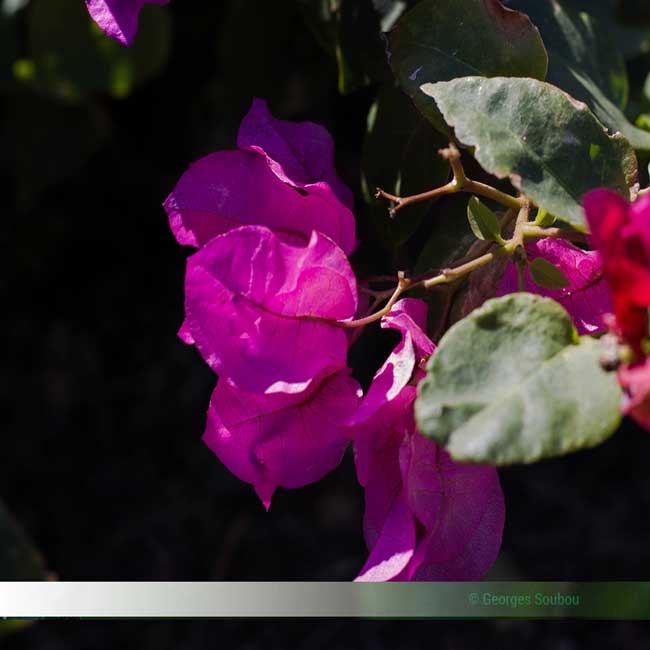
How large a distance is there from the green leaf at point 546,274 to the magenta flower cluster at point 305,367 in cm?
7

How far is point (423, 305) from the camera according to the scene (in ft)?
1.86

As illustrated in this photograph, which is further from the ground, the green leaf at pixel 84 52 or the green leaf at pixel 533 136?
the green leaf at pixel 533 136

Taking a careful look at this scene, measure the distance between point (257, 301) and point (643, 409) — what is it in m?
0.21

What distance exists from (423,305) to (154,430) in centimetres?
112

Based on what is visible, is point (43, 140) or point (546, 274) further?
point (43, 140)

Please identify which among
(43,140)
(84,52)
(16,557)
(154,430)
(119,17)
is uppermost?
(119,17)

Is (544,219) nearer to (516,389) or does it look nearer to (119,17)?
(516,389)

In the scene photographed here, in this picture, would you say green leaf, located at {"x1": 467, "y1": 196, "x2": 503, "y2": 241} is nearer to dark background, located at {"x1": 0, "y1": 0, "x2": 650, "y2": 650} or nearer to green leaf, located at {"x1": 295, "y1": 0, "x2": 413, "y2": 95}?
green leaf, located at {"x1": 295, "y1": 0, "x2": 413, "y2": 95}

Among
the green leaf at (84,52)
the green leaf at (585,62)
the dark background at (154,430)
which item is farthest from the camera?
the dark background at (154,430)

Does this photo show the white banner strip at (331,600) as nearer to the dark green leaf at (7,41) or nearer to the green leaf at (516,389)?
the green leaf at (516,389)

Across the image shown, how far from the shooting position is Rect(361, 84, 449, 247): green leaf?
706 mm

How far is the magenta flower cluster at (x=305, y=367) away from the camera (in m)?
0.50

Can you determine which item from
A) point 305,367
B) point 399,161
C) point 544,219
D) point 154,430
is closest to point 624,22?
point 399,161

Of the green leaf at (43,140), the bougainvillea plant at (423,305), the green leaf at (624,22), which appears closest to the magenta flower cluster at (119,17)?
the bougainvillea plant at (423,305)
